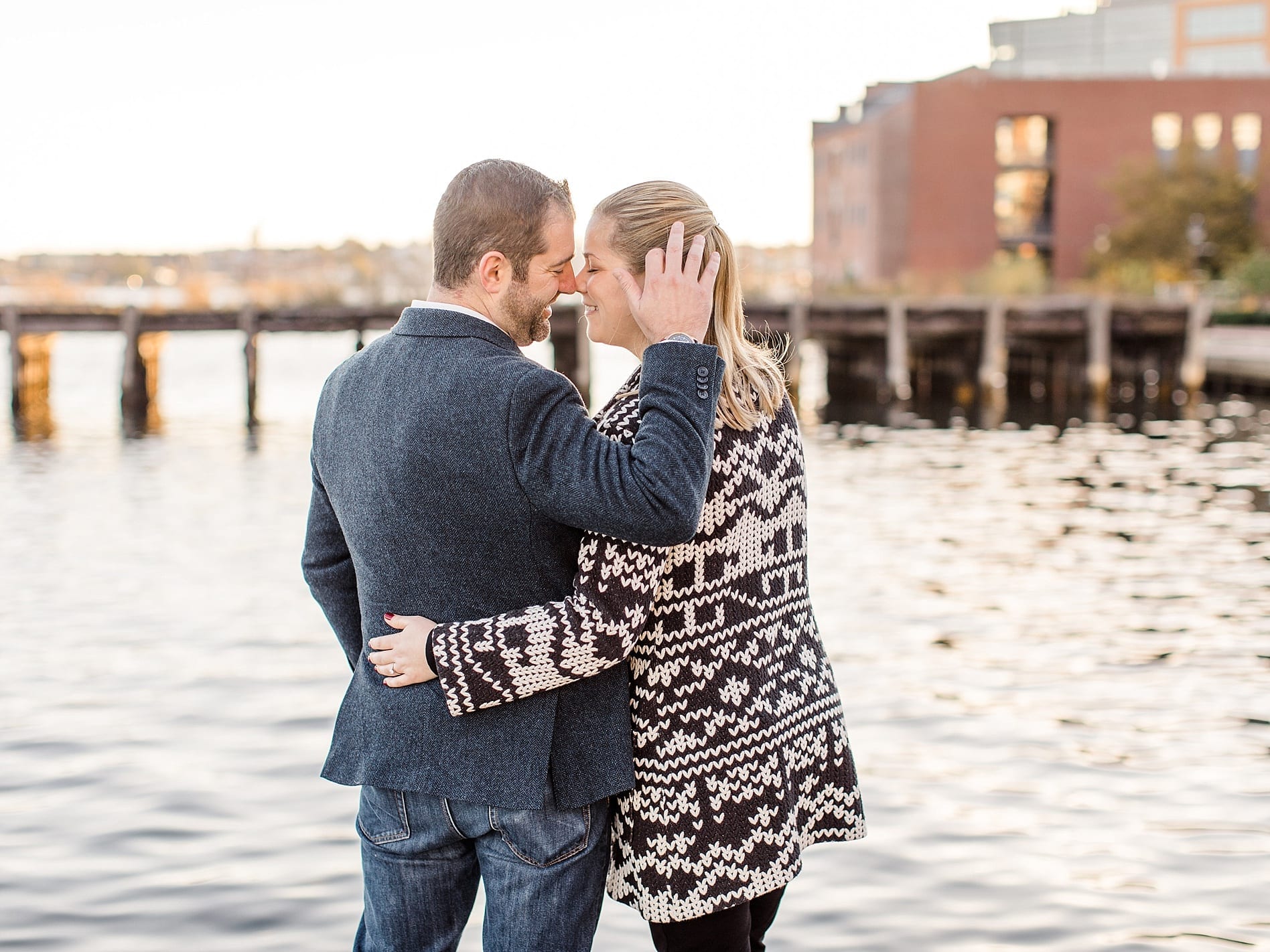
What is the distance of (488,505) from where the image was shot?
2287 mm

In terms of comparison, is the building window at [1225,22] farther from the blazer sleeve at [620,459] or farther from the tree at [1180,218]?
the blazer sleeve at [620,459]

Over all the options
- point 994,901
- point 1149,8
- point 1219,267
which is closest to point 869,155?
point 1219,267

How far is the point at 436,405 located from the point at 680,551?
473 mm

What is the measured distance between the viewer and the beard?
2.38m

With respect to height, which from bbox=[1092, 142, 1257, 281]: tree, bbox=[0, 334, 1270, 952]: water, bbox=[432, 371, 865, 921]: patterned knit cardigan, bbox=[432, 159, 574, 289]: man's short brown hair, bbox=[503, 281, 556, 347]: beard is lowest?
bbox=[0, 334, 1270, 952]: water

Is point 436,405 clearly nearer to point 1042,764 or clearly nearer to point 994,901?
point 994,901

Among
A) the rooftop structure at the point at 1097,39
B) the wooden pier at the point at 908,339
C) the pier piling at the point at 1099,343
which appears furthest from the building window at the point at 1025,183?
the rooftop structure at the point at 1097,39

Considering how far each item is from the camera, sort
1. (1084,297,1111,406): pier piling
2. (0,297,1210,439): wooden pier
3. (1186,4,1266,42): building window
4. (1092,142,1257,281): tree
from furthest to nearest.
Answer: (1186,4,1266,42): building window
(1092,142,1257,281): tree
(1084,297,1111,406): pier piling
(0,297,1210,439): wooden pier

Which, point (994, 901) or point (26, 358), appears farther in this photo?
point (26, 358)

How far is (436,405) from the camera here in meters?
2.28

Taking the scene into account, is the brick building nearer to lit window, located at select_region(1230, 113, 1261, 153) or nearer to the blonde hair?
lit window, located at select_region(1230, 113, 1261, 153)

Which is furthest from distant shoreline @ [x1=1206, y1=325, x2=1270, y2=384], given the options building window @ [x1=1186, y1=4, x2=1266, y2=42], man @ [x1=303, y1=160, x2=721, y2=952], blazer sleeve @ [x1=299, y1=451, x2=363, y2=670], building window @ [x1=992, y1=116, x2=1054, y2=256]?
building window @ [x1=1186, y1=4, x2=1266, y2=42]

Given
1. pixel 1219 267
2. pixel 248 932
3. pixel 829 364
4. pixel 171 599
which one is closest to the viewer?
pixel 248 932

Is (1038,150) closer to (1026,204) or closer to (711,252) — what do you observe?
(1026,204)
